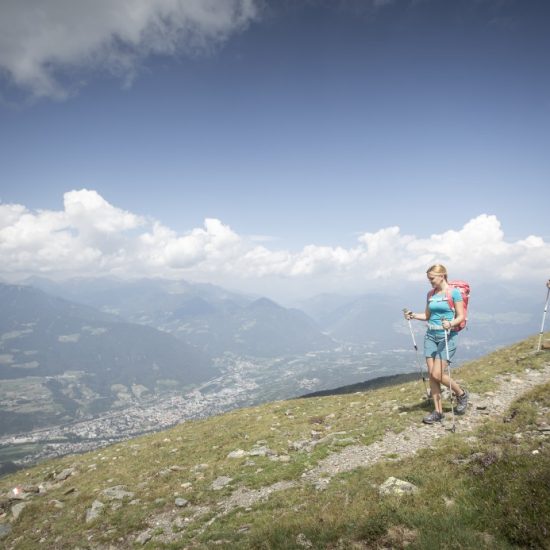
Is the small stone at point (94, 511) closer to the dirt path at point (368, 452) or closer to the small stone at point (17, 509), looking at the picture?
the dirt path at point (368, 452)

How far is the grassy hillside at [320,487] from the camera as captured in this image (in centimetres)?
639

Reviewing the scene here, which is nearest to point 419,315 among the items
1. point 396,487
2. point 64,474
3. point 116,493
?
point 396,487

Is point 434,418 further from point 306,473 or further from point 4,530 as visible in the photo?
point 4,530

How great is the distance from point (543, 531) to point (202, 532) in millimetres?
7332

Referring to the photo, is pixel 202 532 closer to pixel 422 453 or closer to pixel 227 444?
pixel 422 453

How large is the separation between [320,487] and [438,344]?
6.30m

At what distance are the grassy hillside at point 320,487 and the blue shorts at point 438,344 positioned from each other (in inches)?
100

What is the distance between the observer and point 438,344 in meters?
12.2

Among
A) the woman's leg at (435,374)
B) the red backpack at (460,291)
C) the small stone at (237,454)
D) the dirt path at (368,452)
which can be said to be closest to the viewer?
the dirt path at (368,452)

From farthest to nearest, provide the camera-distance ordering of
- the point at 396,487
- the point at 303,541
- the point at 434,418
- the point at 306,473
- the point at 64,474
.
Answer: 1. the point at 64,474
2. the point at 434,418
3. the point at 306,473
4. the point at 396,487
5. the point at 303,541

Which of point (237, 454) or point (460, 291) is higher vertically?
point (460, 291)

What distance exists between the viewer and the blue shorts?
39.6 feet

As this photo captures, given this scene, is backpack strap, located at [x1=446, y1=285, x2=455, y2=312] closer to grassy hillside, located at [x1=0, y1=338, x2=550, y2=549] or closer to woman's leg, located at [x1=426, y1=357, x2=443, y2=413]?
woman's leg, located at [x1=426, y1=357, x2=443, y2=413]

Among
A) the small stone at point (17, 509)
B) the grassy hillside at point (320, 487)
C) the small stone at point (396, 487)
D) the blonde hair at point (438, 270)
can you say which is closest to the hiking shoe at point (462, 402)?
the grassy hillside at point (320, 487)
